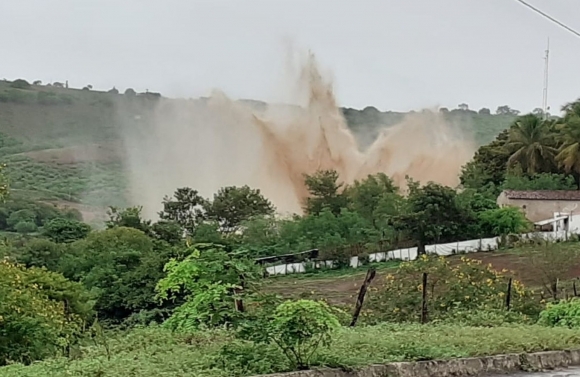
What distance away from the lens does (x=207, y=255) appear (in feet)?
34.0

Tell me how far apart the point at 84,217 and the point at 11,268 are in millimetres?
74145

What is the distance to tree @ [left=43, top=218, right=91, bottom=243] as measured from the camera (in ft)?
191

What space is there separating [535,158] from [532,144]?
1.22 metres

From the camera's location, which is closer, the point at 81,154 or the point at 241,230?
the point at 241,230

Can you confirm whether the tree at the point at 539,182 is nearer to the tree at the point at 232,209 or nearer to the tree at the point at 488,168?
the tree at the point at 488,168

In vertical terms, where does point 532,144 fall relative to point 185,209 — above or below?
above

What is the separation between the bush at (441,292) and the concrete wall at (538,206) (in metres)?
42.5

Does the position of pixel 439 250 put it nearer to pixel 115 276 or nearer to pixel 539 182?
pixel 539 182

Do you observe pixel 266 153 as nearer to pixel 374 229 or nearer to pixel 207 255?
pixel 374 229

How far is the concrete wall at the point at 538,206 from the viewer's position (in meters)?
63.9

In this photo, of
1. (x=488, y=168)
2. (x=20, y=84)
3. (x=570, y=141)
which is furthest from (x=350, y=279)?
(x=20, y=84)

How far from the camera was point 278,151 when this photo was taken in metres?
93.6

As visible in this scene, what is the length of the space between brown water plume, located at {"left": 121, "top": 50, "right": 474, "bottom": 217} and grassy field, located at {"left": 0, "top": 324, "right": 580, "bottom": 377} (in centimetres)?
7476

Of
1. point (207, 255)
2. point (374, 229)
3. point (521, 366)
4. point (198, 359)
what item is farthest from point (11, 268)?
point (374, 229)
